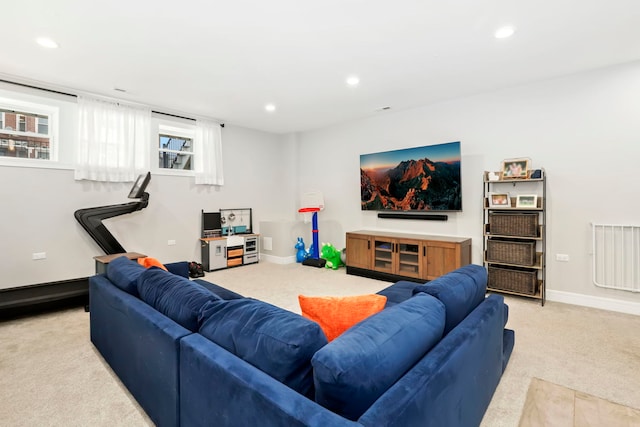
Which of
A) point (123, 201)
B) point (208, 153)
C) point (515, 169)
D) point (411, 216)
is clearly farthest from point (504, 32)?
point (123, 201)

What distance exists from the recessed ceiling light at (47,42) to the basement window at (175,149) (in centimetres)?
220

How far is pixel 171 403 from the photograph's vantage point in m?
1.53

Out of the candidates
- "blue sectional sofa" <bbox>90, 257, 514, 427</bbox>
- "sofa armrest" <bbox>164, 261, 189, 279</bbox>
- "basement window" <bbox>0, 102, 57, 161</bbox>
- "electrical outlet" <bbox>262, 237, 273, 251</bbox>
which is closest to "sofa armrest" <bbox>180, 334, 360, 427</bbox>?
"blue sectional sofa" <bbox>90, 257, 514, 427</bbox>

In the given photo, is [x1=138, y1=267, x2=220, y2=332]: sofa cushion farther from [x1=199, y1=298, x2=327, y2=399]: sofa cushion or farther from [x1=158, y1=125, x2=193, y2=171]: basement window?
[x1=158, y1=125, x2=193, y2=171]: basement window

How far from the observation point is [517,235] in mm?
3867

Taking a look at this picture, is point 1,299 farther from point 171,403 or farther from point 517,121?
point 517,121

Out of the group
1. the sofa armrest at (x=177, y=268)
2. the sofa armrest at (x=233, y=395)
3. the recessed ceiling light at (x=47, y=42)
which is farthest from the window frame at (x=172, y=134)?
the sofa armrest at (x=233, y=395)

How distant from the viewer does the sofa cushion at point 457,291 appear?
162 centimetres

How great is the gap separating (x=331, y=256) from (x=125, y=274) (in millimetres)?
3974

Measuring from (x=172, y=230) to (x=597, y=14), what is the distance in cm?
578

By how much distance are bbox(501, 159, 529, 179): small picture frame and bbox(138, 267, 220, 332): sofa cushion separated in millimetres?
3838

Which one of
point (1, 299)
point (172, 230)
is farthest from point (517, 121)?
point (1, 299)

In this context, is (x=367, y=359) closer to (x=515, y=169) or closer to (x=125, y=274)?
(x=125, y=274)

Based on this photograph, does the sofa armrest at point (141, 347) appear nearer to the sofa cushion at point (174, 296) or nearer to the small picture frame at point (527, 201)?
the sofa cushion at point (174, 296)
